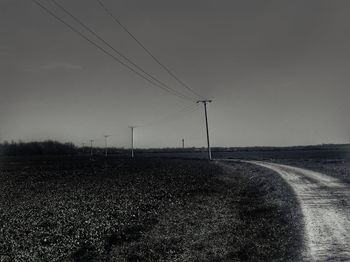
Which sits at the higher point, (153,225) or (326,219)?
(326,219)

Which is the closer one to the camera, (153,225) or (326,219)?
(326,219)

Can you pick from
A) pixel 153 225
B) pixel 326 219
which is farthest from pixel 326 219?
pixel 153 225

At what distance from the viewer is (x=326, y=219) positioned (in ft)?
64.6

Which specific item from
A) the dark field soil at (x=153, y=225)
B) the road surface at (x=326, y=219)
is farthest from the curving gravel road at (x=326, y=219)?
the dark field soil at (x=153, y=225)

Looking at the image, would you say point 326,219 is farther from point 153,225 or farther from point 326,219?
point 153,225

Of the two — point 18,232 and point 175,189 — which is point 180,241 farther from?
point 175,189

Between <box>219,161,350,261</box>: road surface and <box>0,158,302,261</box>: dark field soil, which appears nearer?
<box>219,161,350,261</box>: road surface

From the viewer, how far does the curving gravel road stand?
15.0m

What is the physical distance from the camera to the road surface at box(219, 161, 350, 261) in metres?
15.0

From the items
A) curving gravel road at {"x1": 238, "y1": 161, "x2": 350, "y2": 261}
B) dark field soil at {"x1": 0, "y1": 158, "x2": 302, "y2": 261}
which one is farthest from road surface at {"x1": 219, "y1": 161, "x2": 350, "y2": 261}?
dark field soil at {"x1": 0, "y1": 158, "x2": 302, "y2": 261}

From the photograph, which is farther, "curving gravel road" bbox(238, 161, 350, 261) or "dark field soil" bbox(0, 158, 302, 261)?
"dark field soil" bbox(0, 158, 302, 261)

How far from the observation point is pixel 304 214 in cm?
2119

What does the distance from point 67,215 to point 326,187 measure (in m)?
20.0

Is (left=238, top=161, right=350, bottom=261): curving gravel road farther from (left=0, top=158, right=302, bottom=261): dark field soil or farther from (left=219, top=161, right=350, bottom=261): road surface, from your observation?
(left=0, top=158, right=302, bottom=261): dark field soil
